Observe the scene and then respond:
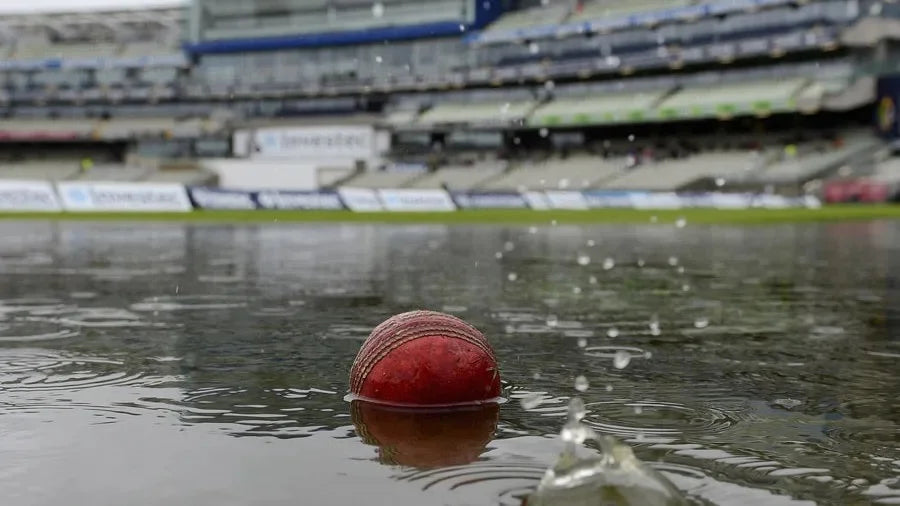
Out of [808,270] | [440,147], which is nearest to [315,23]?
[440,147]

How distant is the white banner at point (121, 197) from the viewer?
144 ft

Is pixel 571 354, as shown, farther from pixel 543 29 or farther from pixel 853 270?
pixel 543 29

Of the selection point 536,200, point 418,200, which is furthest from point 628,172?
point 418,200

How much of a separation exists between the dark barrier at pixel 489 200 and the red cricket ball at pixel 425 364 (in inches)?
1625

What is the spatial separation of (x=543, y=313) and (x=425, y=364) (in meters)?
4.74

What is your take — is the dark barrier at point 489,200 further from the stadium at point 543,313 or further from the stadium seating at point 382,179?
the stadium seating at point 382,179

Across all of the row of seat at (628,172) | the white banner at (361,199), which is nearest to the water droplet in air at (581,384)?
the white banner at (361,199)

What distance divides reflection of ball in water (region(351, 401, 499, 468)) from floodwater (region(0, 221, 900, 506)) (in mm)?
20

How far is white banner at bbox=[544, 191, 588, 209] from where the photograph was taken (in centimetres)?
4646

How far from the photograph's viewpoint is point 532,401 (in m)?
5.58

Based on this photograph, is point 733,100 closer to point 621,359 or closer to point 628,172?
point 628,172

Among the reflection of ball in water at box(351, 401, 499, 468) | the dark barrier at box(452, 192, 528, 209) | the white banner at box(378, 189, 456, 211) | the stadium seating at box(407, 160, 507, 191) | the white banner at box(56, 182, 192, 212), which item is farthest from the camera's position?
the stadium seating at box(407, 160, 507, 191)

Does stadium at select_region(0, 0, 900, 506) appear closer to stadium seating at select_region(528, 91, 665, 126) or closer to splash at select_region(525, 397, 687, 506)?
splash at select_region(525, 397, 687, 506)

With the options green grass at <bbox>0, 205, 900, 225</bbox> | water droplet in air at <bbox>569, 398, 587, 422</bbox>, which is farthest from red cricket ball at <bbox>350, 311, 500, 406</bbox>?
green grass at <bbox>0, 205, 900, 225</bbox>
